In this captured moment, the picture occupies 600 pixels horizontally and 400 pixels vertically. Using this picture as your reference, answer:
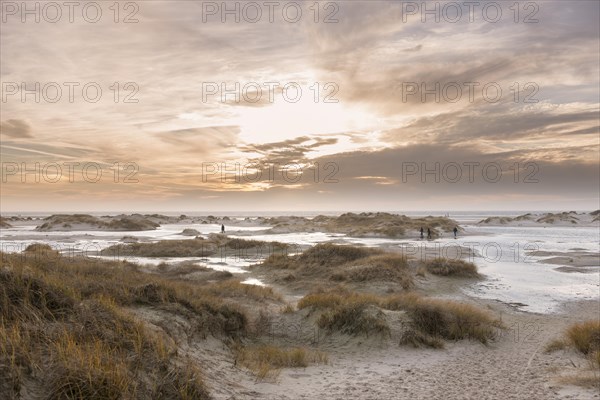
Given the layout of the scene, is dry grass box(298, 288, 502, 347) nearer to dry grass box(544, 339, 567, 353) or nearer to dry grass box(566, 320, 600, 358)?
dry grass box(544, 339, 567, 353)

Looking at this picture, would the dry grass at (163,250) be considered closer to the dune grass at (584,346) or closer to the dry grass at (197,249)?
the dry grass at (197,249)

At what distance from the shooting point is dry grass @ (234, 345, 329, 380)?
10150 millimetres

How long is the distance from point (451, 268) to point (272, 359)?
65.2 feet

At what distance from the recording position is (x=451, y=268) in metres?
27.6

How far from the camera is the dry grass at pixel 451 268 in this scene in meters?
27.1

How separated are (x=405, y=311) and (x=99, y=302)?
10.2 m

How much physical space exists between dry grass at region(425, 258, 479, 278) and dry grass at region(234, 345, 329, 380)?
17656 millimetres

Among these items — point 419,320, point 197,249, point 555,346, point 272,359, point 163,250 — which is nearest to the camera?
point 272,359

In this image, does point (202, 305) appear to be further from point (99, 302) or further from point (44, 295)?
point (44, 295)

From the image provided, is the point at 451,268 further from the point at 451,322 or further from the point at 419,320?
the point at 419,320

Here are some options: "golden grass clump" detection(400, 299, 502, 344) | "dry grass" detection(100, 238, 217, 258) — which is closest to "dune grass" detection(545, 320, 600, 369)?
"golden grass clump" detection(400, 299, 502, 344)

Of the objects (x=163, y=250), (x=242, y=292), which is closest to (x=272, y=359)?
(x=242, y=292)

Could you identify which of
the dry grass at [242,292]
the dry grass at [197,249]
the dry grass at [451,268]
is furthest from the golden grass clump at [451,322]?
the dry grass at [197,249]

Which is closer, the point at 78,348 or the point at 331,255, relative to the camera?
the point at 78,348
